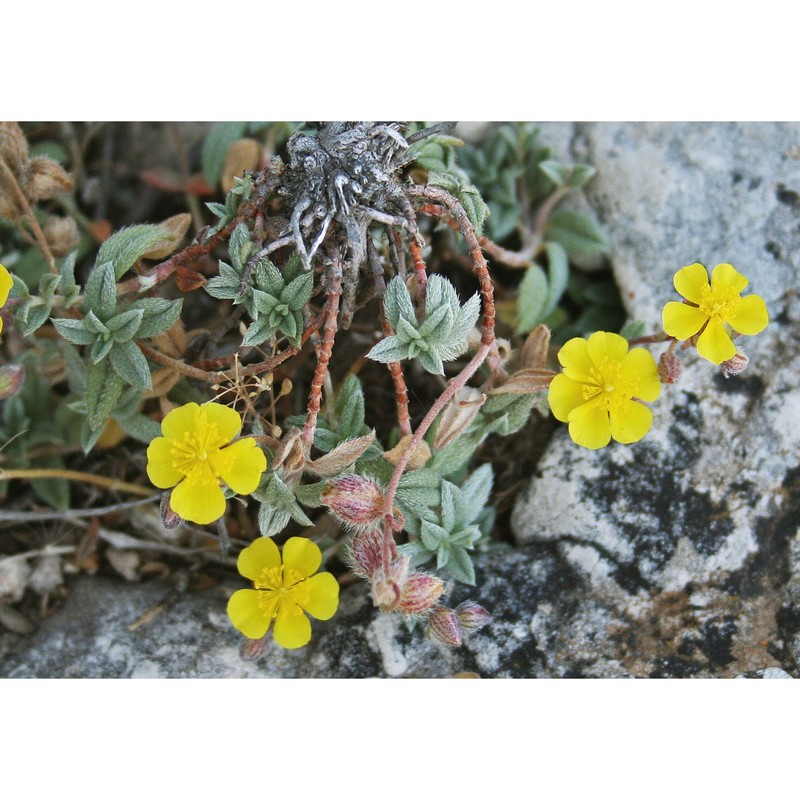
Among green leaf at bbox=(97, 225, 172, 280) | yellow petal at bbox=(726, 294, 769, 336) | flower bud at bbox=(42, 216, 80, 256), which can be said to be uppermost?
yellow petal at bbox=(726, 294, 769, 336)

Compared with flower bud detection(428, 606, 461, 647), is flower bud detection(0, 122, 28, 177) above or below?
above

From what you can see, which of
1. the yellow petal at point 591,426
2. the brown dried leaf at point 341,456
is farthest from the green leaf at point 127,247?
the yellow petal at point 591,426

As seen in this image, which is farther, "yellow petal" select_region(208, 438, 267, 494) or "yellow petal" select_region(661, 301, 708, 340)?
"yellow petal" select_region(661, 301, 708, 340)

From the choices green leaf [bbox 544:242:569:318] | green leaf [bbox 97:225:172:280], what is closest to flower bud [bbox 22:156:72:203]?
green leaf [bbox 97:225:172:280]

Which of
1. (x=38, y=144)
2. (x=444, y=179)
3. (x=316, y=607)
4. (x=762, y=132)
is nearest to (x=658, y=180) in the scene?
(x=762, y=132)

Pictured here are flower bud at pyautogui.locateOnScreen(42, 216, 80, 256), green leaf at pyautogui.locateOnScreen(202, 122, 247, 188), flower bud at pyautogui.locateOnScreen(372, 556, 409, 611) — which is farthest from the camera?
green leaf at pyautogui.locateOnScreen(202, 122, 247, 188)

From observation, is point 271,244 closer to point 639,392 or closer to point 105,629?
point 639,392

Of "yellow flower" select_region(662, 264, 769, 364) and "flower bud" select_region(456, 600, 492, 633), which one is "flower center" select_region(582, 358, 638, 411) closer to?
"yellow flower" select_region(662, 264, 769, 364)
